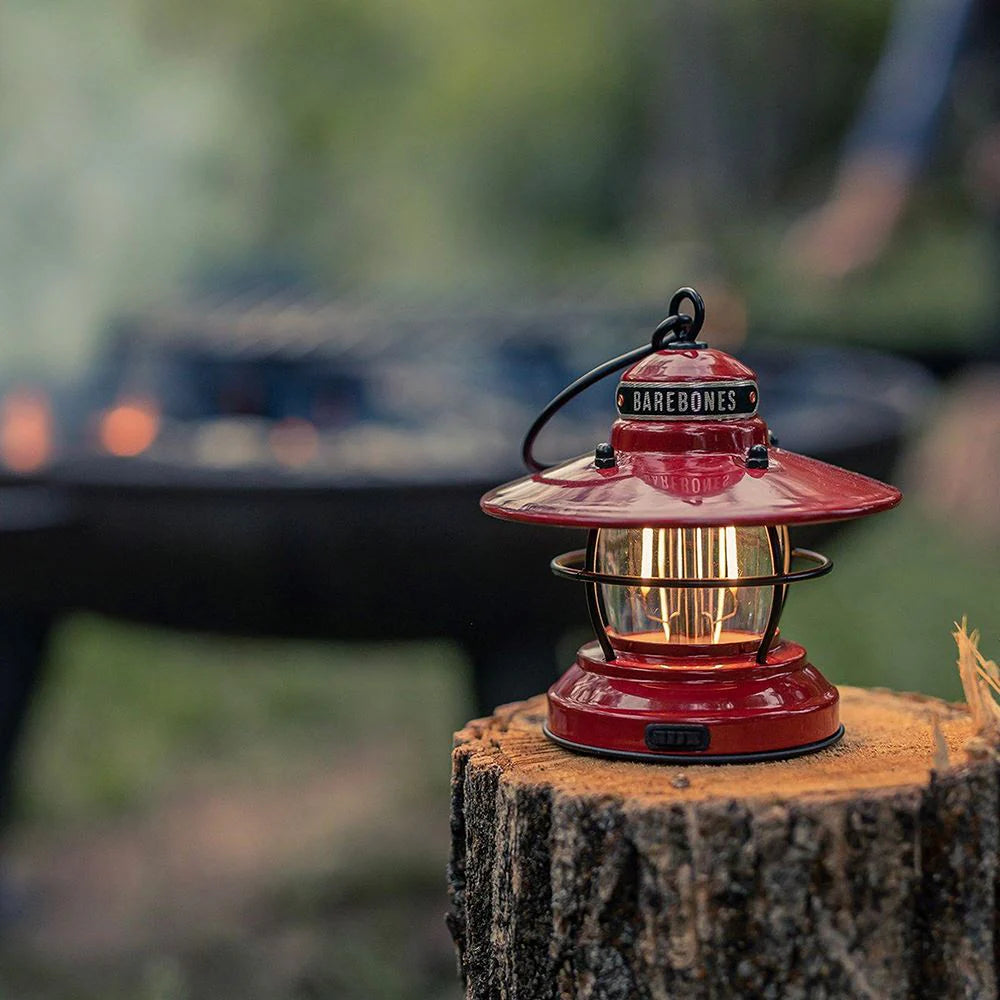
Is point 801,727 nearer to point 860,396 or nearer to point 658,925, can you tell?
point 658,925

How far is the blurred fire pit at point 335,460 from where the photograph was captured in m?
3.34

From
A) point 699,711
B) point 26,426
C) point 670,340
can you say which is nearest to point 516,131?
point 26,426

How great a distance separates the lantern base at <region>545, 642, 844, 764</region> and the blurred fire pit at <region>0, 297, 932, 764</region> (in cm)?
125

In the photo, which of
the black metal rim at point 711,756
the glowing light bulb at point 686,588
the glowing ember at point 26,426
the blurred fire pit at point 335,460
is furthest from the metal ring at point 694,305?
the glowing ember at point 26,426

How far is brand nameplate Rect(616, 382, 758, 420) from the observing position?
203 cm

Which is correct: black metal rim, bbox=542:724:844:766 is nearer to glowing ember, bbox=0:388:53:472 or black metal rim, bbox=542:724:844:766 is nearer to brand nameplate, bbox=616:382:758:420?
brand nameplate, bbox=616:382:758:420

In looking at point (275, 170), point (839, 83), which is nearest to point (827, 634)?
point (275, 170)

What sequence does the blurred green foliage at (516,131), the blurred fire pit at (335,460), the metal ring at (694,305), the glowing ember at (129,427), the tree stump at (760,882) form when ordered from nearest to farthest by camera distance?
the tree stump at (760,882)
the metal ring at (694,305)
the blurred fire pit at (335,460)
the glowing ember at (129,427)
the blurred green foliage at (516,131)

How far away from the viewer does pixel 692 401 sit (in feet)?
6.66

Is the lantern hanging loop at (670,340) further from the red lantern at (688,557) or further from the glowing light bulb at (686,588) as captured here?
the glowing light bulb at (686,588)

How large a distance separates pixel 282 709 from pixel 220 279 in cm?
243

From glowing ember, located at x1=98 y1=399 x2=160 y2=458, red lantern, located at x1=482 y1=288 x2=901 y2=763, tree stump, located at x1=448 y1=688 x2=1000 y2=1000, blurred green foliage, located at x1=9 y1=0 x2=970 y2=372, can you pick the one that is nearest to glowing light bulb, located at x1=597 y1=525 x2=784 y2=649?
red lantern, located at x1=482 y1=288 x2=901 y2=763

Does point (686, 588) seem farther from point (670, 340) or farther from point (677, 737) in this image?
point (670, 340)

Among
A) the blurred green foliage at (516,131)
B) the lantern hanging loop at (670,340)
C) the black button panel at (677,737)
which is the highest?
the blurred green foliage at (516,131)
